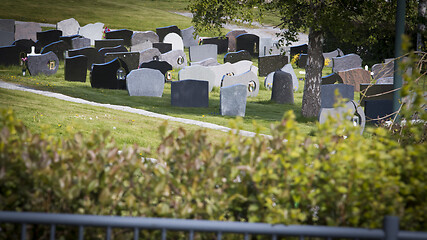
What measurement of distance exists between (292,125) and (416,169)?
825 millimetres

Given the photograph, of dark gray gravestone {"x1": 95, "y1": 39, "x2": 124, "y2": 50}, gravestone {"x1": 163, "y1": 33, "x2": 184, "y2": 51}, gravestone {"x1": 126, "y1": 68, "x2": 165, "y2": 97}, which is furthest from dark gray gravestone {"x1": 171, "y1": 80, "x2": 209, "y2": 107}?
gravestone {"x1": 163, "y1": 33, "x2": 184, "y2": 51}

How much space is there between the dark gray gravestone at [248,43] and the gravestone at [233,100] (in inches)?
619

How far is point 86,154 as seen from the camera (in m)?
3.18

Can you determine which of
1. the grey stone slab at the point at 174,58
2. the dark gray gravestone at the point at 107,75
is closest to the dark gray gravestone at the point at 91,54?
the grey stone slab at the point at 174,58

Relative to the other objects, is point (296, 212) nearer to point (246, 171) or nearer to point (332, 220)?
point (332, 220)

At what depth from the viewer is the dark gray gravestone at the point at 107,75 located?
683 inches

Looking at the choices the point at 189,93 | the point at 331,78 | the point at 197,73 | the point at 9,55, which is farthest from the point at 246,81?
the point at 9,55

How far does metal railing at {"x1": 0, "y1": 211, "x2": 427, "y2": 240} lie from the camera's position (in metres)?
2.58

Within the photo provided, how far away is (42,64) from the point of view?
63.1 feet

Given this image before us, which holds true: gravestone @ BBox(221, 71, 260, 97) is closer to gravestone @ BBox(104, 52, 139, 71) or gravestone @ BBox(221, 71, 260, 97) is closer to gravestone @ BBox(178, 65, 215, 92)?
gravestone @ BBox(178, 65, 215, 92)

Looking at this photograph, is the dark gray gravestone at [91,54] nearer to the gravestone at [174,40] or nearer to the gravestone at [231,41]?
the gravestone at [174,40]

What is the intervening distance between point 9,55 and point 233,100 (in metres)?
11.6

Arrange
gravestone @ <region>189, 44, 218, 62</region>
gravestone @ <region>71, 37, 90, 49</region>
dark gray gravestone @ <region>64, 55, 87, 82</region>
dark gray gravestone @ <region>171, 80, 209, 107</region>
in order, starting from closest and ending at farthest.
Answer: dark gray gravestone @ <region>171, 80, 209, 107</region> < dark gray gravestone @ <region>64, 55, 87, 82</region> < gravestone @ <region>71, 37, 90, 49</region> < gravestone @ <region>189, 44, 218, 62</region>

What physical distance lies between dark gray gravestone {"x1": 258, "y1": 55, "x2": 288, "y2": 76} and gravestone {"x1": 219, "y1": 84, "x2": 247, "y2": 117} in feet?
31.5
